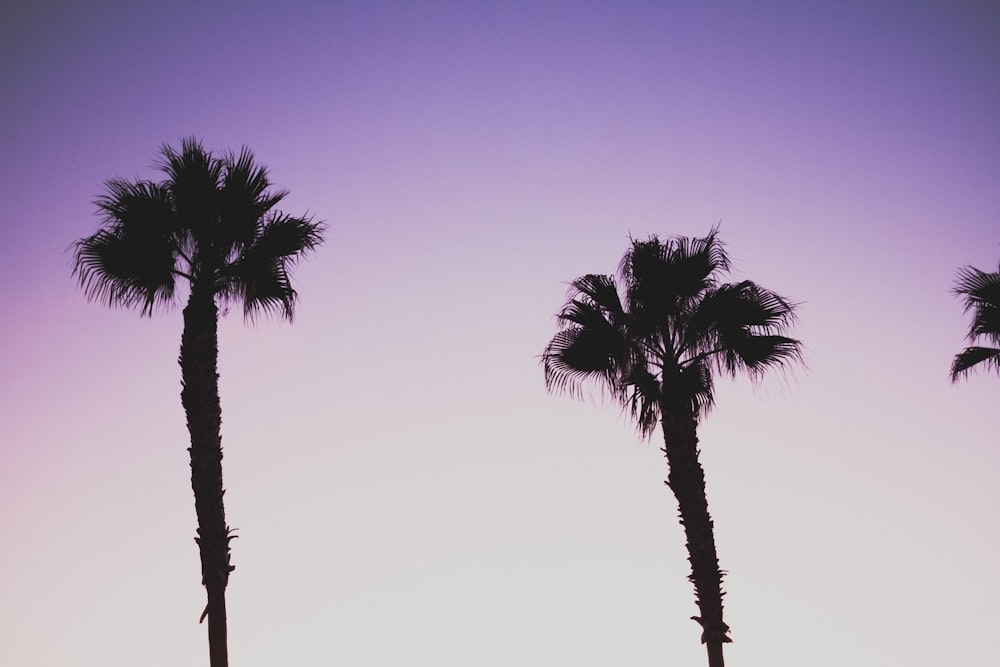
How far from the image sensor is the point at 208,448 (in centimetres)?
1759

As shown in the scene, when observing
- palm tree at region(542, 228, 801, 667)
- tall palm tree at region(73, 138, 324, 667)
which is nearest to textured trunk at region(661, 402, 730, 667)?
palm tree at region(542, 228, 801, 667)

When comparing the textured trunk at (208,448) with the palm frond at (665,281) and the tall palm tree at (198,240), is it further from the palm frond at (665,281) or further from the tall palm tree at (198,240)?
the palm frond at (665,281)

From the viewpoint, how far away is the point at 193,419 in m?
17.8

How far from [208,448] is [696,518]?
30.7ft

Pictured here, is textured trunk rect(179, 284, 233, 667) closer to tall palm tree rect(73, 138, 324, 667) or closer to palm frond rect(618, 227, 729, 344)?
tall palm tree rect(73, 138, 324, 667)

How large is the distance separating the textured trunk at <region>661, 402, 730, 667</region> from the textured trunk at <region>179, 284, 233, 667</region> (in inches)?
341

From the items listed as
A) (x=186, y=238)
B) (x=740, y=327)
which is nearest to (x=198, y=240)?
(x=186, y=238)

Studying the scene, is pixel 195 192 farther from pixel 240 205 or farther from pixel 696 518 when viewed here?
pixel 696 518

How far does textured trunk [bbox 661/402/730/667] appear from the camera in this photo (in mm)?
18234

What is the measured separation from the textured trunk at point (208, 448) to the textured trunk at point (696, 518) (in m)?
8.65

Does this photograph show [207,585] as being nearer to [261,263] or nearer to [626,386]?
[261,263]

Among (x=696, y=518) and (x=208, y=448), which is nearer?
(x=208, y=448)

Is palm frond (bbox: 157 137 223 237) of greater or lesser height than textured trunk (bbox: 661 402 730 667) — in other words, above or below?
above

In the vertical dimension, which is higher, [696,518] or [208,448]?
[208,448]
